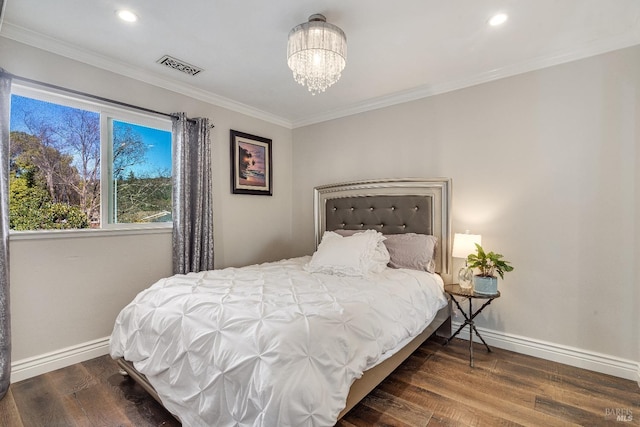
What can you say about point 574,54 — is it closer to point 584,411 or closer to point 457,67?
point 457,67

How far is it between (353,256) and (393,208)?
95cm

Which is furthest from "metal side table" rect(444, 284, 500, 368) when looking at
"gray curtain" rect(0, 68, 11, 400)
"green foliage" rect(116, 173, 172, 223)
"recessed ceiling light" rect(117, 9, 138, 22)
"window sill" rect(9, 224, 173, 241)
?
"gray curtain" rect(0, 68, 11, 400)

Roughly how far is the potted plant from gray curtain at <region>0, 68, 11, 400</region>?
3468mm

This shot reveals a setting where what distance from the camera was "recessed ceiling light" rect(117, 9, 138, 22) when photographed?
79.7 inches

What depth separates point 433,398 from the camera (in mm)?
2008

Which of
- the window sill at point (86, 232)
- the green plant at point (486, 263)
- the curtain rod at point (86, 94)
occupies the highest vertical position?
the curtain rod at point (86, 94)

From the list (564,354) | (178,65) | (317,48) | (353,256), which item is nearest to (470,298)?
(564,354)

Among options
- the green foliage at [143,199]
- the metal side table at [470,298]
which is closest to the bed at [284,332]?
the metal side table at [470,298]

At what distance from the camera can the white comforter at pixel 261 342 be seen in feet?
4.22

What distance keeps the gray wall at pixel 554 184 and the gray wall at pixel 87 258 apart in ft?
7.34

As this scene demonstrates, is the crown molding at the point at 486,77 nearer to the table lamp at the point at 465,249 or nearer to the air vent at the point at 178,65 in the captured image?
the table lamp at the point at 465,249

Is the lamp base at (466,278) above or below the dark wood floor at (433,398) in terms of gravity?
above

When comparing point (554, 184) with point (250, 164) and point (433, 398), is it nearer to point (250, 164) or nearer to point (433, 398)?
point (433, 398)

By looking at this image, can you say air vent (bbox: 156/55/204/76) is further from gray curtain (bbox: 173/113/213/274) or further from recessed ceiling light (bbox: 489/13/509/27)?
recessed ceiling light (bbox: 489/13/509/27)
